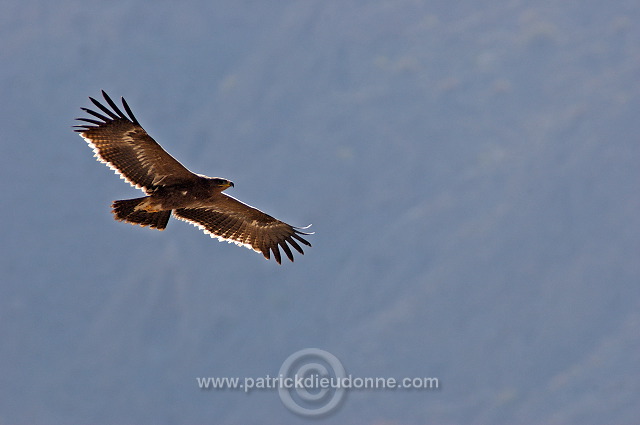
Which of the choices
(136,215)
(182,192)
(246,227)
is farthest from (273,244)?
(136,215)

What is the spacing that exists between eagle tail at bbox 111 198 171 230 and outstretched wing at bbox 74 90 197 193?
1.06 feet

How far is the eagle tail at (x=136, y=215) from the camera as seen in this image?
1566 centimetres

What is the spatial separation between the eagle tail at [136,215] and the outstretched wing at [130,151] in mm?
323

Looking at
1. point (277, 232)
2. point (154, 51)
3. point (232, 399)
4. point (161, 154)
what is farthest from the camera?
point (154, 51)

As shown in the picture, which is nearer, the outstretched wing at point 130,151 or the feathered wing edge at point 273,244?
the outstretched wing at point 130,151

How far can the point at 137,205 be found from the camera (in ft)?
51.4

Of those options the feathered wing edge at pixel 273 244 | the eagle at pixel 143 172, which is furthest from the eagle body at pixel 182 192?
the feathered wing edge at pixel 273 244

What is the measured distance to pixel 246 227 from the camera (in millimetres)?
17406

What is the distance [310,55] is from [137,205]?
63508 mm

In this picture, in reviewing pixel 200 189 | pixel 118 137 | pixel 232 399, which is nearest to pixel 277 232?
pixel 200 189

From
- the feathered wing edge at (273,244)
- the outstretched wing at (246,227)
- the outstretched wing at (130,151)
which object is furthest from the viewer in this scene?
the feathered wing edge at (273,244)

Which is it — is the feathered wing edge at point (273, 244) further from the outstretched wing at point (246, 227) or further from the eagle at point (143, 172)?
the eagle at point (143, 172)

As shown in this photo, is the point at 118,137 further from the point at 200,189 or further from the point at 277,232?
the point at 277,232

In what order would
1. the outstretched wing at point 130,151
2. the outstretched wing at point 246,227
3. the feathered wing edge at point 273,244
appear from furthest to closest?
the feathered wing edge at point 273,244, the outstretched wing at point 246,227, the outstretched wing at point 130,151
